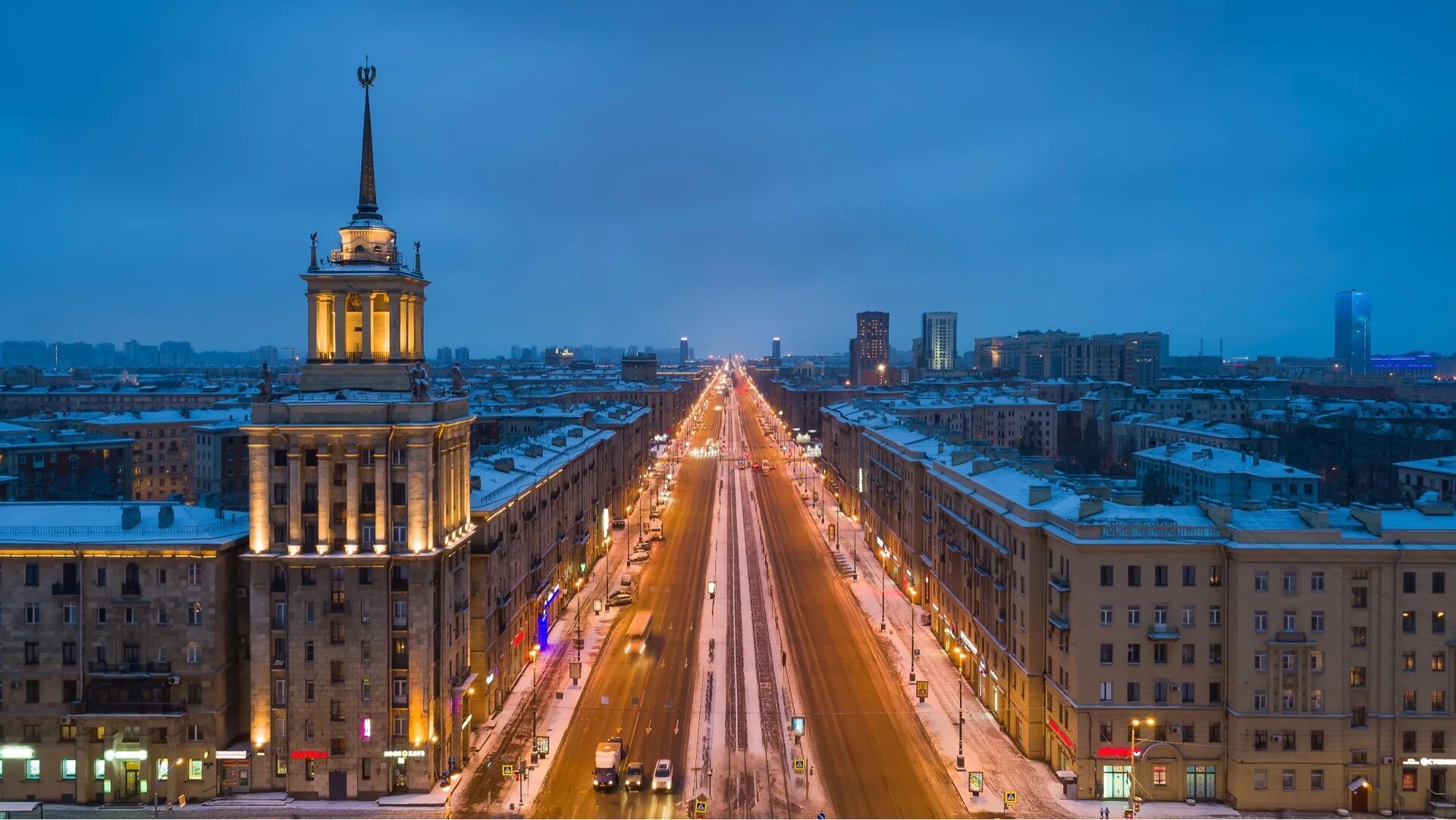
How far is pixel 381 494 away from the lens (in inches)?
1960

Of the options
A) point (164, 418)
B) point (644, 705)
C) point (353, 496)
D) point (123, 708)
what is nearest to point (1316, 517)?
point (644, 705)

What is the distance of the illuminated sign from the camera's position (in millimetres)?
49125

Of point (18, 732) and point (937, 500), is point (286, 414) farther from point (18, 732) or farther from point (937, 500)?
point (937, 500)

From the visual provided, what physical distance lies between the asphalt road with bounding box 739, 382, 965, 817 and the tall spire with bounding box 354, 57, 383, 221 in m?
43.3

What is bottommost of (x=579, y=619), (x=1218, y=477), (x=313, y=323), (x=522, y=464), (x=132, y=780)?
(x=132, y=780)

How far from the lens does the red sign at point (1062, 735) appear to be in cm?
4966

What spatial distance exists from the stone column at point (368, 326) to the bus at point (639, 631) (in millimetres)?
34226

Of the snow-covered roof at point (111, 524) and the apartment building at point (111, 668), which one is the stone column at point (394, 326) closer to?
the snow-covered roof at point (111, 524)

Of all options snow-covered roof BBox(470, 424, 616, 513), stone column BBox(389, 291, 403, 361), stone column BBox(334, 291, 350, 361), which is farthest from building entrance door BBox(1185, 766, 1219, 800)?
stone column BBox(334, 291, 350, 361)

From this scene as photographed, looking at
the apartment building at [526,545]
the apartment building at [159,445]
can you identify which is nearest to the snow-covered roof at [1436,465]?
the apartment building at [526,545]

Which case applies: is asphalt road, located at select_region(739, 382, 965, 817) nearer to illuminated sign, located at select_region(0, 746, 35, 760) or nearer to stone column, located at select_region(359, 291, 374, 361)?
stone column, located at select_region(359, 291, 374, 361)

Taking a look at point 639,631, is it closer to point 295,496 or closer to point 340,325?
point 295,496

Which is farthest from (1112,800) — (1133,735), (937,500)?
(937,500)

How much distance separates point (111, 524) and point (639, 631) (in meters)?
42.6
